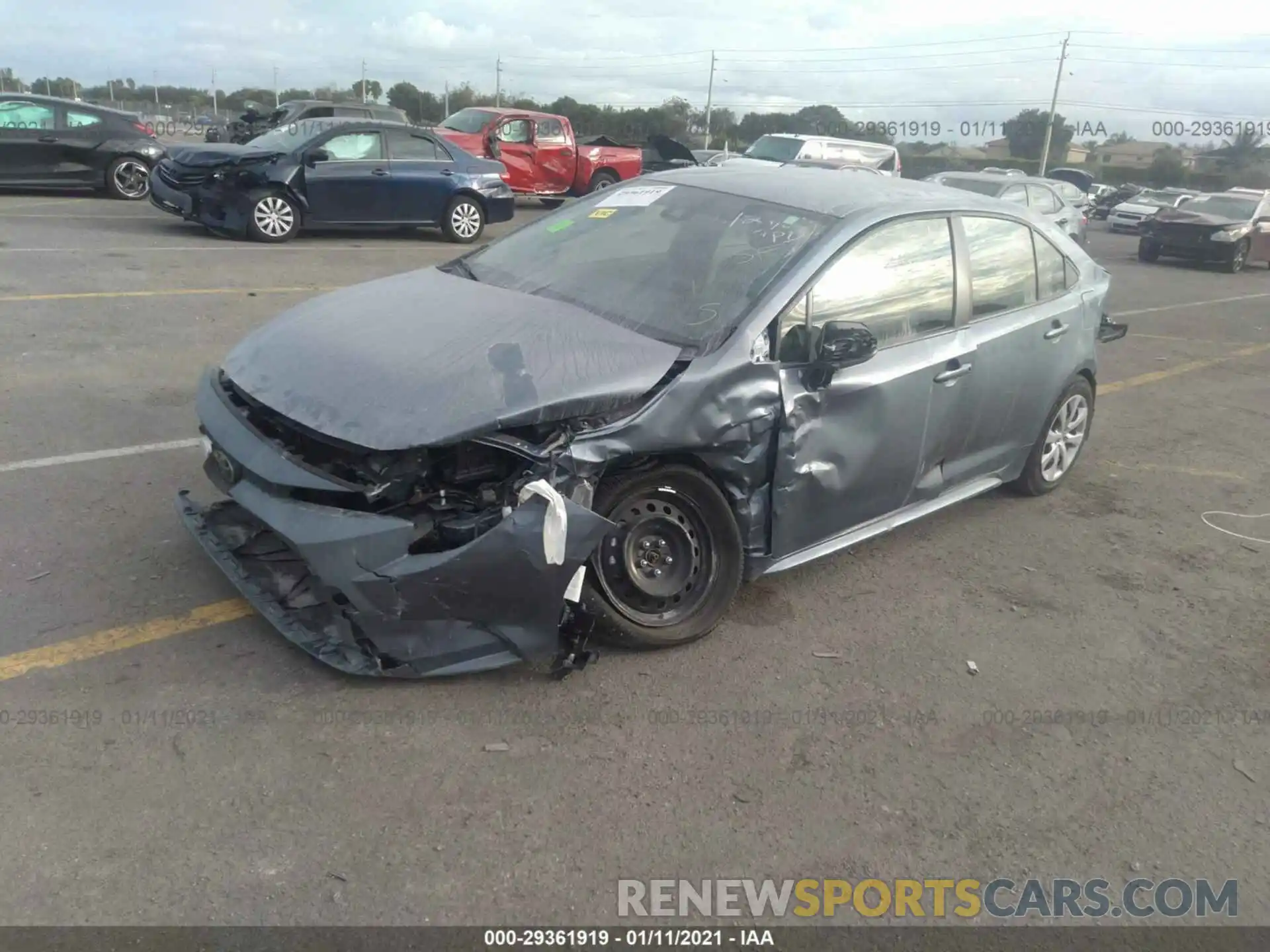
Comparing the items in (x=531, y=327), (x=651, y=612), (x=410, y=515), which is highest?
(x=531, y=327)

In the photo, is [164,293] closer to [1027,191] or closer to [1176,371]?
[1176,371]

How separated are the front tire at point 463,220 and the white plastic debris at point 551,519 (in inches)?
466

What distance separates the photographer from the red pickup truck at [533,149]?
19234 millimetres

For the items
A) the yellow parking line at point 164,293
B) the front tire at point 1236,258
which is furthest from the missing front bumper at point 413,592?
the front tire at point 1236,258

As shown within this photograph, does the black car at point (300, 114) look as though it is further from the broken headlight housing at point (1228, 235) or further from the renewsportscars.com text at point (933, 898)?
the renewsportscars.com text at point (933, 898)

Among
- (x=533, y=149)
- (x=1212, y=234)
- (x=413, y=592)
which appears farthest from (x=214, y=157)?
(x=1212, y=234)

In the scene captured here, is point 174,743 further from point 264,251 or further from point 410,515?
point 264,251

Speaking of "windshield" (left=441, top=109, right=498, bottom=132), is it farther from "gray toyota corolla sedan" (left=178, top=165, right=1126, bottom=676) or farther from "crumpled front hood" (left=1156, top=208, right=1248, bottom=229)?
"gray toyota corolla sedan" (left=178, top=165, right=1126, bottom=676)

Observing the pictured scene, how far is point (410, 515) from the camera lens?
332cm

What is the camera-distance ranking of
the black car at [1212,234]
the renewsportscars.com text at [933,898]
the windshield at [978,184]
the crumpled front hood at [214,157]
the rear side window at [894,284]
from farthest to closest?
the black car at [1212,234]
the windshield at [978,184]
the crumpled front hood at [214,157]
the rear side window at [894,284]
the renewsportscars.com text at [933,898]

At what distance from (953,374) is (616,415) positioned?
1.86 meters
